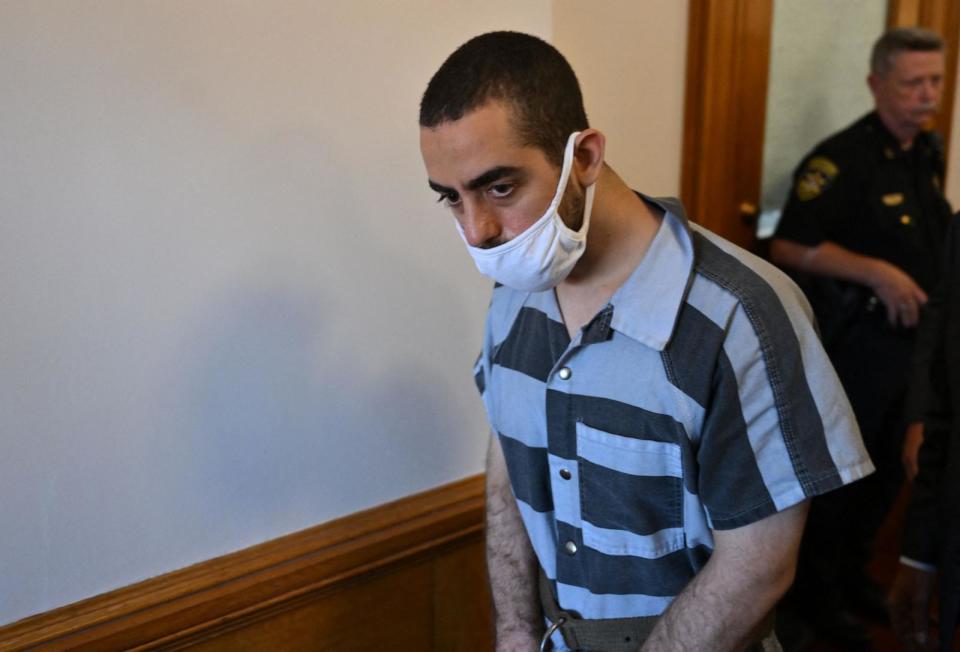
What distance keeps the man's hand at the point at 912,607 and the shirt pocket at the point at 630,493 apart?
615 mm

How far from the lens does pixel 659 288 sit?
3.58ft

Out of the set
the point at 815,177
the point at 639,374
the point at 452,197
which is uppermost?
the point at 452,197

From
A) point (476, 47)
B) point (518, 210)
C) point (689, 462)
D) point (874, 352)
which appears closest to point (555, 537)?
point (689, 462)

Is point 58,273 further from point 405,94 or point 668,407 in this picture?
point 668,407

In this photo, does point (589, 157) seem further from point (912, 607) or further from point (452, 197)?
point (912, 607)

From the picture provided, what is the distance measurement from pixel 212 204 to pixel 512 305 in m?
0.53

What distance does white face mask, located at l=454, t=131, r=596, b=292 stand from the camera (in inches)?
43.0

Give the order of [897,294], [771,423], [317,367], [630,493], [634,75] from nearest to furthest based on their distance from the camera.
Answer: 1. [771,423]
2. [630,493]
3. [317,367]
4. [634,75]
5. [897,294]

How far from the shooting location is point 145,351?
142 centimetres

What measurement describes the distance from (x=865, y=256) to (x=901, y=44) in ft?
2.04

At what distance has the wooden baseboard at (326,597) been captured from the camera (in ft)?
4.72

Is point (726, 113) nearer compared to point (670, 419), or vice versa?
point (670, 419)

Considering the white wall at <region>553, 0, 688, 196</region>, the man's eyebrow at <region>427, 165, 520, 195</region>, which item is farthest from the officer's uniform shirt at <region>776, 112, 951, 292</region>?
the man's eyebrow at <region>427, 165, 520, 195</region>

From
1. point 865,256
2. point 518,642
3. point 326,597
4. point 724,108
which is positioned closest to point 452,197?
point 518,642
